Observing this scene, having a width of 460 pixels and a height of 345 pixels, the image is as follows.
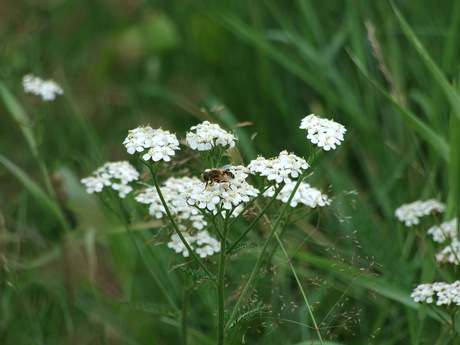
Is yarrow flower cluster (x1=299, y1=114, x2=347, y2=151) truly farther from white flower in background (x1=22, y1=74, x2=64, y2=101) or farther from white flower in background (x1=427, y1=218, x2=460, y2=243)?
white flower in background (x1=22, y1=74, x2=64, y2=101)

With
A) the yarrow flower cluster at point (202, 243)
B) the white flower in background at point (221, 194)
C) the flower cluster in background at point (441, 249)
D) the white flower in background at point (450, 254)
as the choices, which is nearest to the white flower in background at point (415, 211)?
the flower cluster in background at point (441, 249)

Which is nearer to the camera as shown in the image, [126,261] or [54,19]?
[126,261]

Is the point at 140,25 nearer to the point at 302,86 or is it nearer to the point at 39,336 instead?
the point at 302,86

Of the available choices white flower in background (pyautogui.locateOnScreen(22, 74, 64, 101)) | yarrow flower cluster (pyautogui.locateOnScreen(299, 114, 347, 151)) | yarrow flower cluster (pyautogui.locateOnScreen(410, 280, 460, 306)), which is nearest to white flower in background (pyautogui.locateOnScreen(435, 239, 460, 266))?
yarrow flower cluster (pyautogui.locateOnScreen(410, 280, 460, 306))

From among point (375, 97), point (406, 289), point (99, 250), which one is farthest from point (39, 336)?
point (375, 97)

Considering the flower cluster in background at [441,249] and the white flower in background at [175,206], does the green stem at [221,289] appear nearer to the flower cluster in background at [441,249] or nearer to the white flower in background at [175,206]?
the white flower in background at [175,206]

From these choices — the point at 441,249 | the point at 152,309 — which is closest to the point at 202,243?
the point at 152,309
